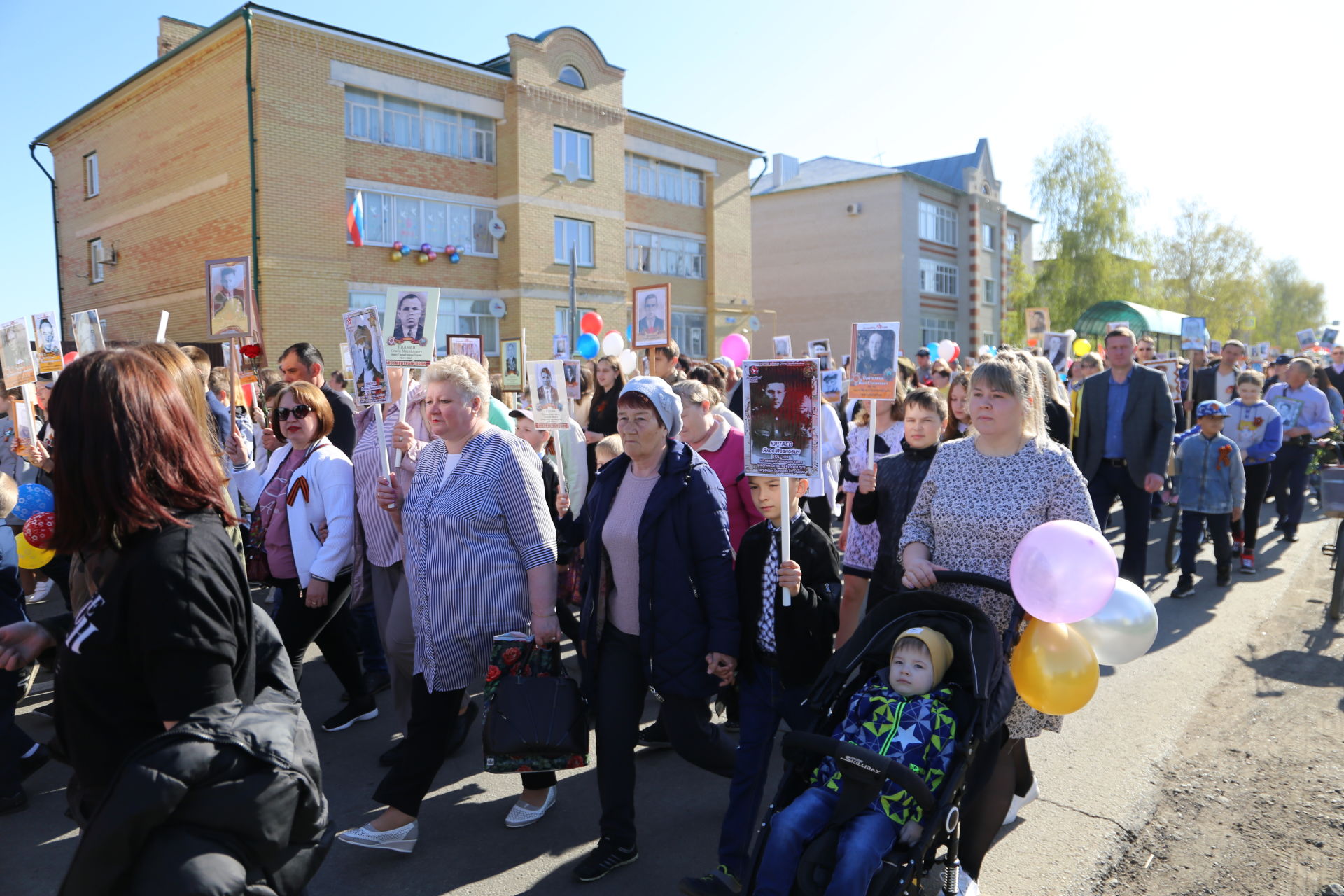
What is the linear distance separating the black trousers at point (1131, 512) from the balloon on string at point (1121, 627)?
12.7 ft

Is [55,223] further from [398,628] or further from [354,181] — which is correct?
[398,628]

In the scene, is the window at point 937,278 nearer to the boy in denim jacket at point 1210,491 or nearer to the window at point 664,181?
the window at point 664,181

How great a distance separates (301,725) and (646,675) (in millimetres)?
1831

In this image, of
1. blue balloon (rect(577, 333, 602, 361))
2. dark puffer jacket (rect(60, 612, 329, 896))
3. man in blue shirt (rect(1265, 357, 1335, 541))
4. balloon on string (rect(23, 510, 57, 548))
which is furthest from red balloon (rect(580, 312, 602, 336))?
dark puffer jacket (rect(60, 612, 329, 896))

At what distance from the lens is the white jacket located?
184 inches

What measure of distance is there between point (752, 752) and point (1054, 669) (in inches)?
46.2

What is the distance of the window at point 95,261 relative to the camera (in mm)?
30641

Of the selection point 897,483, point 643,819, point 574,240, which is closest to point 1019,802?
point 897,483

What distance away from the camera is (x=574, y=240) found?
29.7 metres

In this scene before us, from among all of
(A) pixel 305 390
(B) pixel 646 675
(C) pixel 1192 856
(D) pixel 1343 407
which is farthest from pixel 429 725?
(D) pixel 1343 407

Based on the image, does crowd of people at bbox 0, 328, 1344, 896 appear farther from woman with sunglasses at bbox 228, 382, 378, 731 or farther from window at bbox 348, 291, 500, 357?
window at bbox 348, 291, 500, 357

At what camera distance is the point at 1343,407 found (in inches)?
498

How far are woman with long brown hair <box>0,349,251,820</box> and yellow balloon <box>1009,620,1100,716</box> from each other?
8.32 ft

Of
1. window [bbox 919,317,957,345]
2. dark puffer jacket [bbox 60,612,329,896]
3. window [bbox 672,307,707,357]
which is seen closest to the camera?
dark puffer jacket [bbox 60,612,329,896]
